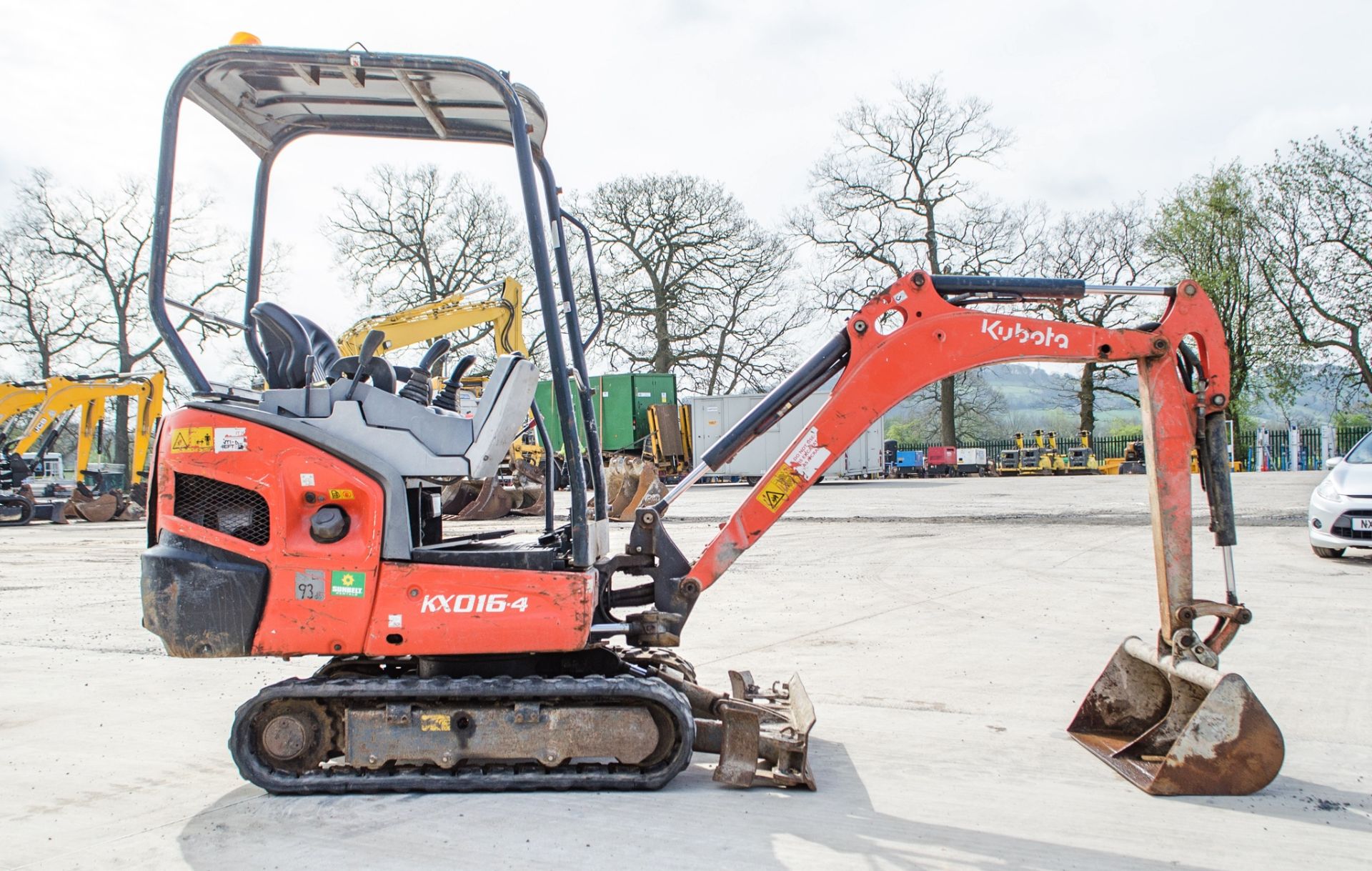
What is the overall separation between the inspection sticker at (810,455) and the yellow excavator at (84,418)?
22.2 m

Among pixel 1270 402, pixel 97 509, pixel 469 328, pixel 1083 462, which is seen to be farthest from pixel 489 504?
pixel 1270 402

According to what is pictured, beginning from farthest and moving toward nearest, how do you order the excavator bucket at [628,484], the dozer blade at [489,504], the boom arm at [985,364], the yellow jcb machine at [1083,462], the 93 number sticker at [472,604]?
1. the yellow jcb machine at [1083,462]
2. the dozer blade at [489,504]
3. the excavator bucket at [628,484]
4. the boom arm at [985,364]
5. the 93 number sticker at [472,604]

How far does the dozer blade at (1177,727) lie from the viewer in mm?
4023

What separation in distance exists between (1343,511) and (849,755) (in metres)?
8.71

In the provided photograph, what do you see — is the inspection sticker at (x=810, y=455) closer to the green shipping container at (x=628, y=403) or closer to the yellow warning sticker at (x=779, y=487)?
the yellow warning sticker at (x=779, y=487)

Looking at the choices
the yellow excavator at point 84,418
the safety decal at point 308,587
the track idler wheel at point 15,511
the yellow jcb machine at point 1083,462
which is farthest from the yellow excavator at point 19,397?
the yellow jcb machine at point 1083,462

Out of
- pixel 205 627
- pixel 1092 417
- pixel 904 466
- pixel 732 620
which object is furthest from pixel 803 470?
pixel 1092 417

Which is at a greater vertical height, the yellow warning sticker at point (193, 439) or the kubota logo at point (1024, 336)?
the kubota logo at point (1024, 336)

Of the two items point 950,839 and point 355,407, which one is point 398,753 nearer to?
point 355,407

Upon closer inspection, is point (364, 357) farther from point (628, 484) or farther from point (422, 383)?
point (628, 484)

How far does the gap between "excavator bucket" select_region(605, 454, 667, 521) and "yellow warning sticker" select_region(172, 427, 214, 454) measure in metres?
14.9

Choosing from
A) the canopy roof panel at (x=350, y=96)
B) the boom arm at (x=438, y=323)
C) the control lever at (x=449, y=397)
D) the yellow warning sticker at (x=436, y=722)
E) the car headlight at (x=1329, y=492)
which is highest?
the boom arm at (x=438, y=323)

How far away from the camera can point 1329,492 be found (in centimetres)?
1104

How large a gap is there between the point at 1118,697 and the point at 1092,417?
4258 cm
